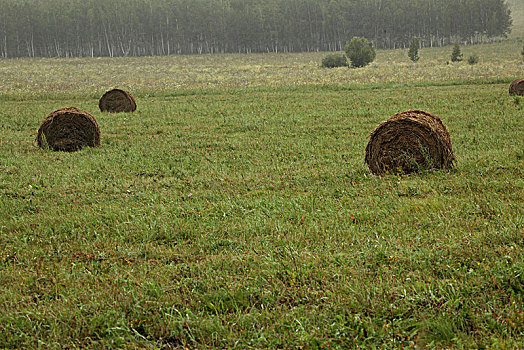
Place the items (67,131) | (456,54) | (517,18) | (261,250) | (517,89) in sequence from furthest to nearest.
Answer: (517,18) < (456,54) < (517,89) < (67,131) < (261,250)

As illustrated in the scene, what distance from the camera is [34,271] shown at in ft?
19.3

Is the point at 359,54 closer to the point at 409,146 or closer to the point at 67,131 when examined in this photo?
the point at 67,131

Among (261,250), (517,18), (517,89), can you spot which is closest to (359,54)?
(517,89)

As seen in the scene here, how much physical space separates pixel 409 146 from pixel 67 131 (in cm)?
1037

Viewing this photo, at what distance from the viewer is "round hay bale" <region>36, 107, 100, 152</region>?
47.5 feet

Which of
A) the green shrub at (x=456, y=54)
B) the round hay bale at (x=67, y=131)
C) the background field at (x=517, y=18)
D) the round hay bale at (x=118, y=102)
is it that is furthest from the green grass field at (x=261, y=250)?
the background field at (x=517, y=18)

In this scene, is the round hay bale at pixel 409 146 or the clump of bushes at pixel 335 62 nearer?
the round hay bale at pixel 409 146

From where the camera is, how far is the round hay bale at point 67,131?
14.5 m

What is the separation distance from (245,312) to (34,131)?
16276 mm

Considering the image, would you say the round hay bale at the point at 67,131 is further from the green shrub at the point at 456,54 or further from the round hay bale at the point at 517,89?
the green shrub at the point at 456,54

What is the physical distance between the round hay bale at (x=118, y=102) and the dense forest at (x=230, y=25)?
87.7 meters

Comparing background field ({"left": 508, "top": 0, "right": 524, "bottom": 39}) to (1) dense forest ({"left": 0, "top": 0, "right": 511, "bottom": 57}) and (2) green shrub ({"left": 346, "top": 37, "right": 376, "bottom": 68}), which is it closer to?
(1) dense forest ({"left": 0, "top": 0, "right": 511, "bottom": 57})

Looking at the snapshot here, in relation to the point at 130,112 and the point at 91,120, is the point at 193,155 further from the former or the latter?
the point at 130,112

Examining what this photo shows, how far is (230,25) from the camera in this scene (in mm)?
112125
